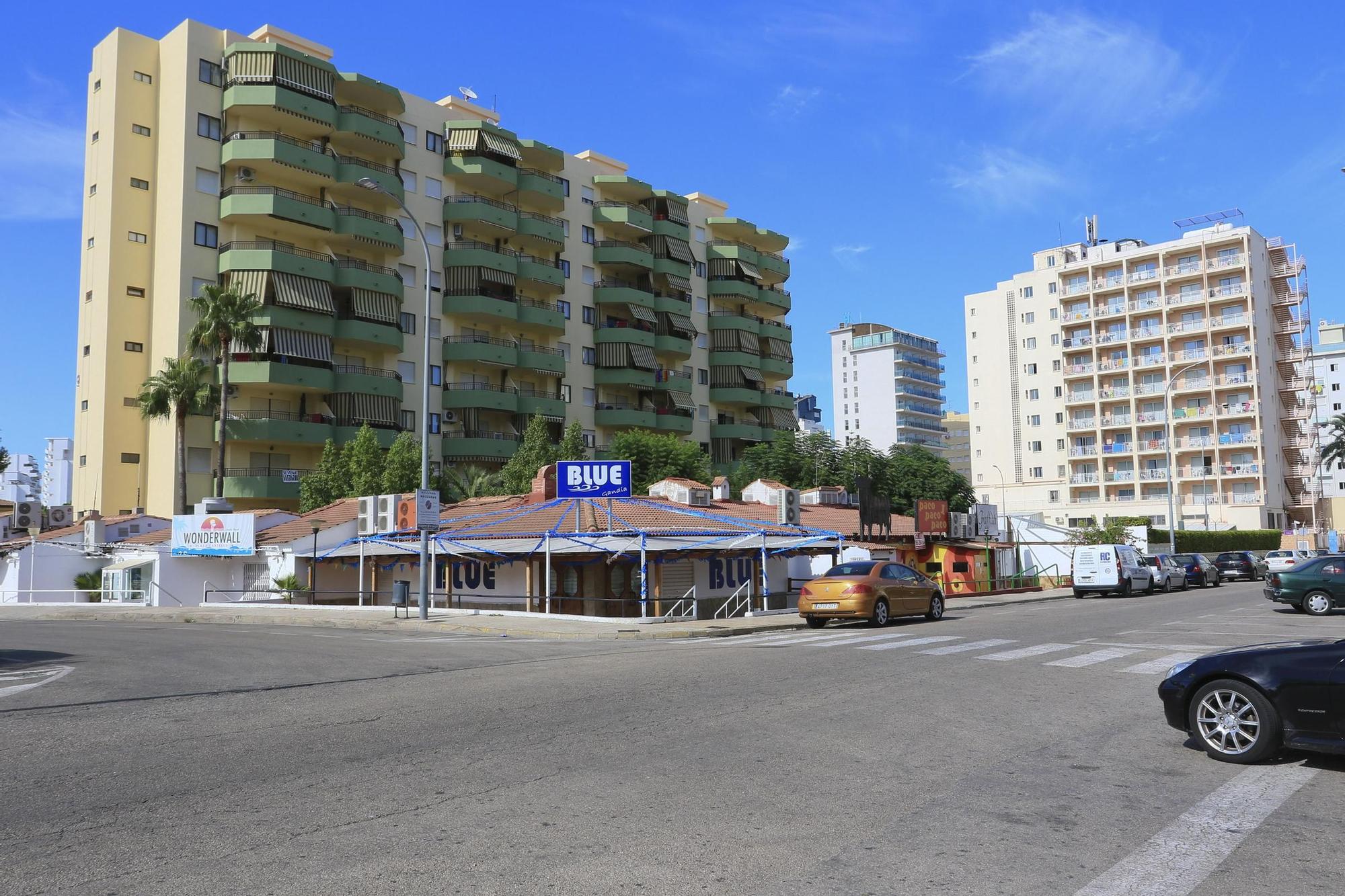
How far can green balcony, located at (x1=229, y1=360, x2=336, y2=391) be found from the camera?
54.5 m

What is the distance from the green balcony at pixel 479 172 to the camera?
66500 millimetres

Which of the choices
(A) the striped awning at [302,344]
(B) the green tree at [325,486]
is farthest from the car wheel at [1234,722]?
(A) the striped awning at [302,344]

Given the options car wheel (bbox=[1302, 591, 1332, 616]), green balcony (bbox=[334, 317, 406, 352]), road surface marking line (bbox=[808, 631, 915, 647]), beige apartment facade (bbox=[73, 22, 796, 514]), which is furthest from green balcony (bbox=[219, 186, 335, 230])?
car wheel (bbox=[1302, 591, 1332, 616])

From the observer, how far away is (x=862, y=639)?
1938 centimetres

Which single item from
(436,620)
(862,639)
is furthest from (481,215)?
(862,639)

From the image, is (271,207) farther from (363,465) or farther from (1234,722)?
(1234,722)

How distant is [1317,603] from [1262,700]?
22.3 meters

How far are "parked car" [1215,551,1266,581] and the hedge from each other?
27.4ft

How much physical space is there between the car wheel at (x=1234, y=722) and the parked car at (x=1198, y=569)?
43121 mm

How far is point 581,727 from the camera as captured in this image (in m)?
9.55

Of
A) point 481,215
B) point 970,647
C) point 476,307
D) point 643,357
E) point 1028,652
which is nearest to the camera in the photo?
point 1028,652

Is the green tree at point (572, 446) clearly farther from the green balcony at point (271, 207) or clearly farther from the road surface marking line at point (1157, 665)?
the road surface marking line at point (1157, 665)

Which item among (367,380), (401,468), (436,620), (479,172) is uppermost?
(479,172)

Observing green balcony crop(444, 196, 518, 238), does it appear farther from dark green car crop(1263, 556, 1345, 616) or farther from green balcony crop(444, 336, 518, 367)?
dark green car crop(1263, 556, 1345, 616)
